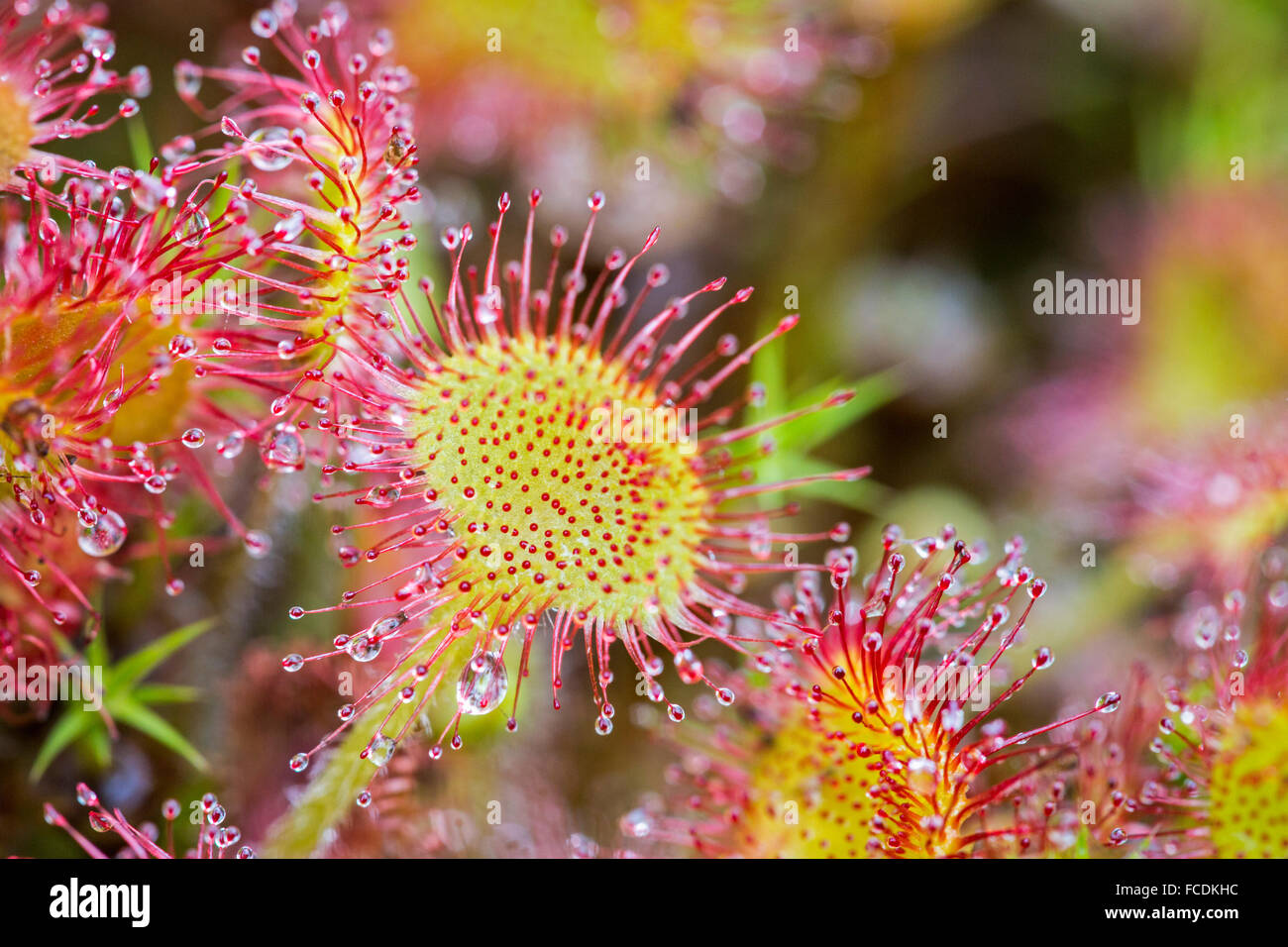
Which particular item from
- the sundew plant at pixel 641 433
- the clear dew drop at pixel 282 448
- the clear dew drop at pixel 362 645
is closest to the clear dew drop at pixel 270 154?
the sundew plant at pixel 641 433

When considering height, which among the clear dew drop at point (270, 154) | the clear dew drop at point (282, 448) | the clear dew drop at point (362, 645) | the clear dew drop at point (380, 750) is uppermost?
the clear dew drop at point (270, 154)

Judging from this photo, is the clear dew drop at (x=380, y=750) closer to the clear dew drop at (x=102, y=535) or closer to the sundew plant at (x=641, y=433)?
the sundew plant at (x=641, y=433)

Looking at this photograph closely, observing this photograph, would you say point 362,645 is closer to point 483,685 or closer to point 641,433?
point 483,685

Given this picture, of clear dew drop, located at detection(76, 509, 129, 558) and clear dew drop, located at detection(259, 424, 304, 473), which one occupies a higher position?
clear dew drop, located at detection(259, 424, 304, 473)

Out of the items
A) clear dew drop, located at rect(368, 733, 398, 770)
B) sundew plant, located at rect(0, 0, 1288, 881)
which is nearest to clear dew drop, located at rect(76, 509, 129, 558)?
sundew plant, located at rect(0, 0, 1288, 881)

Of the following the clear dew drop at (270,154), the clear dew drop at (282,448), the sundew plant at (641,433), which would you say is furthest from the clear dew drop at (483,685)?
the clear dew drop at (270,154)

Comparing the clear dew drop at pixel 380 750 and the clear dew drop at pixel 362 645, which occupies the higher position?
the clear dew drop at pixel 362 645

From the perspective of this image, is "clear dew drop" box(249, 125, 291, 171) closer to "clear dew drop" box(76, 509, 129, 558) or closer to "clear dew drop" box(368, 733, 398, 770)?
"clear dew drop" box(76, 509, 129, 558)

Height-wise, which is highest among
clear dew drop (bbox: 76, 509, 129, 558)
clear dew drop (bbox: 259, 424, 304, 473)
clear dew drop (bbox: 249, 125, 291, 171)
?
clear dew drop (bbox: 249, 125, 291, 171)

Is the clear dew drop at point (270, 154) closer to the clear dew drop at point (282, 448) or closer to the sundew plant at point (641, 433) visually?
the sundew plant at point (641, 433)
